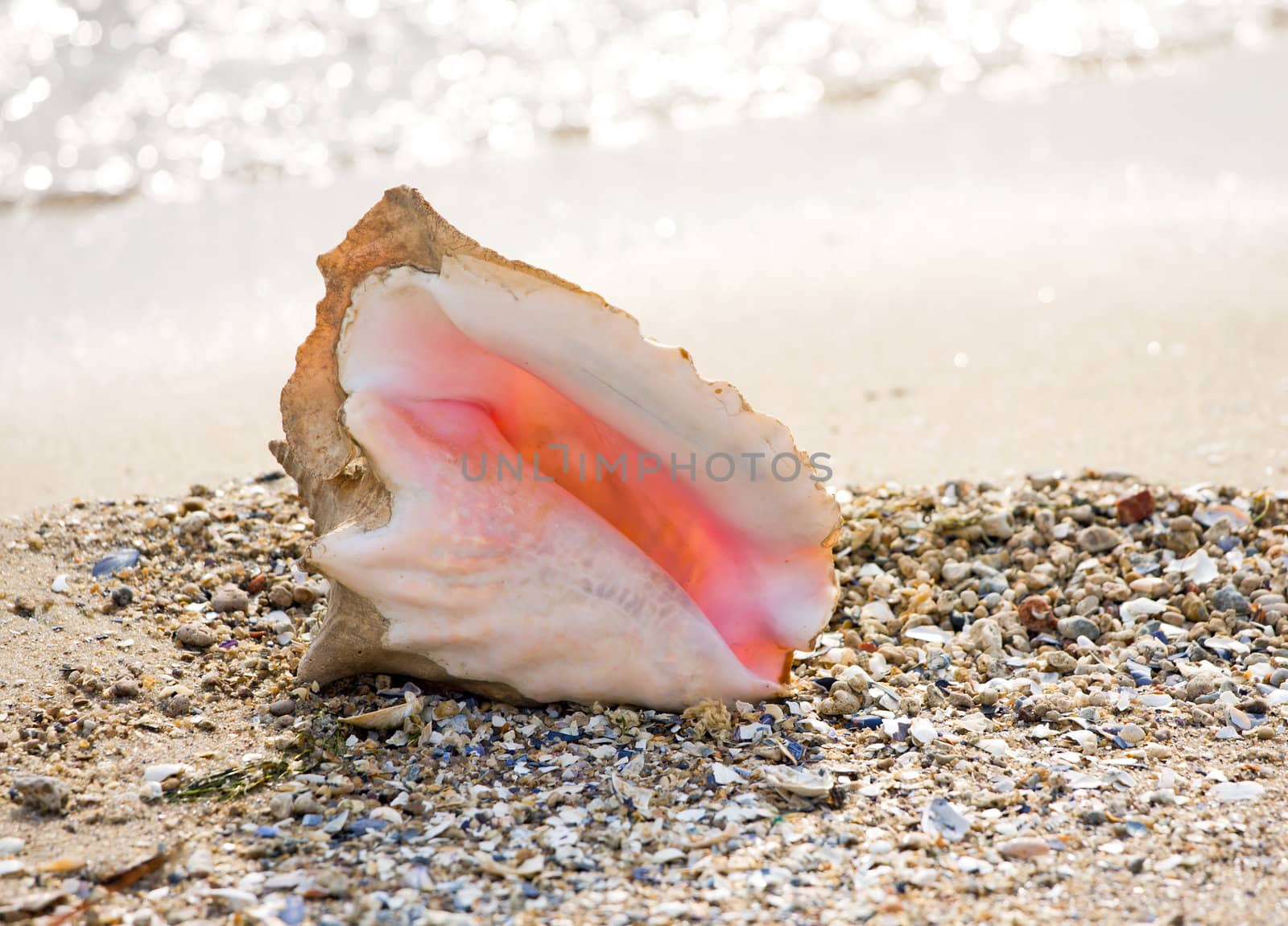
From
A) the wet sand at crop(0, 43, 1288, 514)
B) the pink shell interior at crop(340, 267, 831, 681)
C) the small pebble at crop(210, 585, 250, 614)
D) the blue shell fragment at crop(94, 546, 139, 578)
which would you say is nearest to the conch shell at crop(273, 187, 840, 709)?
the pink shell interior at crop(340, 267, 831, 681)

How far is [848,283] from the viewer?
5109mm

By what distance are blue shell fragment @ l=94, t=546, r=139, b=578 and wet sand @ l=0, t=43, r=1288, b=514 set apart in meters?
0.70

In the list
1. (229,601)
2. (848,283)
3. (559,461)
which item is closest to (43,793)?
(229,601)

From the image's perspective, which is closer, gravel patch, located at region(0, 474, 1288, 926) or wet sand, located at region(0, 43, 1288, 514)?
gravel patch, located at region(0, 474, 1288, 926)

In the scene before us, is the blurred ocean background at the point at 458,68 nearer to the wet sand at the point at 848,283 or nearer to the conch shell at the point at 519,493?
the wet sand at the point at 848,283

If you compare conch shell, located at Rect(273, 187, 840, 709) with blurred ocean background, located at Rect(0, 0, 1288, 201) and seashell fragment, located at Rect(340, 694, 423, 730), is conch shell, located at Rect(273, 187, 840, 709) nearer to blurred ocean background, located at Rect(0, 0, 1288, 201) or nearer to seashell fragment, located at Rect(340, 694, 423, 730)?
seashell fragment, located at Rect(340, 694, 423, 730)

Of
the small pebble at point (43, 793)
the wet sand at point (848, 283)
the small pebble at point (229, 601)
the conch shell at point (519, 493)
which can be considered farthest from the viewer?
the wet sand at point (848, 283)

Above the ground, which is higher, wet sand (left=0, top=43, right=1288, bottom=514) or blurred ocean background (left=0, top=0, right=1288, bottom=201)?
blurred ocean background (left=0, top=0, right=1288, bottom=201)

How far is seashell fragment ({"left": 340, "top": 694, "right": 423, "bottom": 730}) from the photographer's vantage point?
92.7 inches

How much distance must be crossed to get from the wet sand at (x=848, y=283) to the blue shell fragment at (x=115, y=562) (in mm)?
696

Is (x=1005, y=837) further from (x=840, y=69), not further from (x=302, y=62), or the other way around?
(x=302, y=62)

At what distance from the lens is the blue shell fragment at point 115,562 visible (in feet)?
9.65

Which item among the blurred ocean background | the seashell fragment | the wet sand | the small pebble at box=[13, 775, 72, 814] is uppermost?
the blurred ocean background

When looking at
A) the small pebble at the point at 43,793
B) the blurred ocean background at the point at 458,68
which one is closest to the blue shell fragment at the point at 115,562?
the small pebble at the point at 43,793
